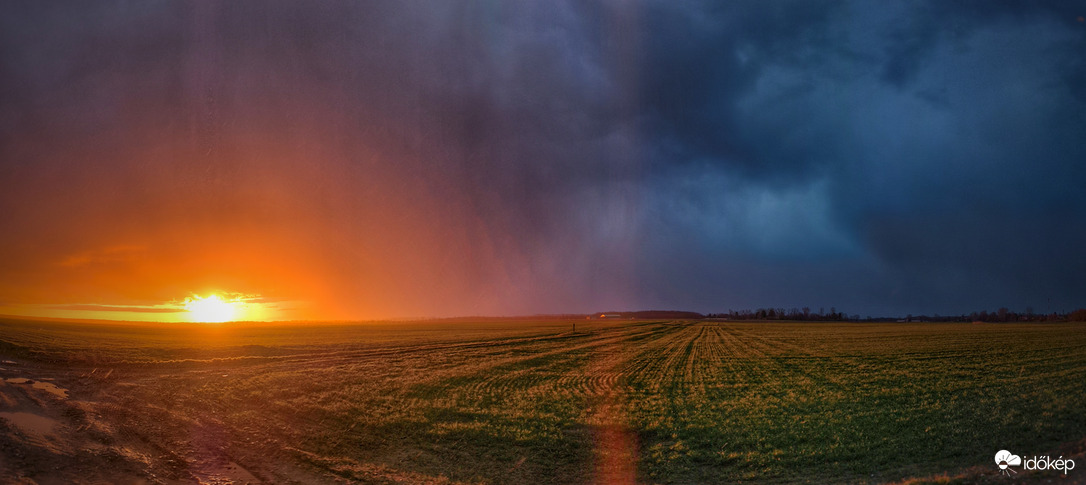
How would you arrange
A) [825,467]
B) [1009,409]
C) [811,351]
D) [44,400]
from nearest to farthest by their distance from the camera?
[825,467], [1009,409], [44,400], [811,351]

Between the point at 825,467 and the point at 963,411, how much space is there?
9.61 metres

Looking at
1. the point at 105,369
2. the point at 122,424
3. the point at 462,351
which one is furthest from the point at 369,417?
the point at 462,351

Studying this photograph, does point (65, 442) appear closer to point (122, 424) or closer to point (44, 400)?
point (122, 424)

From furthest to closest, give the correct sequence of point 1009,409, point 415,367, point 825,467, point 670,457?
1. point 415,367
2. point 1009,409
3. point 670,457
4. point 825,467

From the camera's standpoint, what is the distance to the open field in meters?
14.6

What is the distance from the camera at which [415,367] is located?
127 feet

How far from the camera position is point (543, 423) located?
803 inches

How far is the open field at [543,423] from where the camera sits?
14633 mm

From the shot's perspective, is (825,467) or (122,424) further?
(122,424)

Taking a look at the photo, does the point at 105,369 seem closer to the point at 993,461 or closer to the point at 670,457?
the point at 670,457

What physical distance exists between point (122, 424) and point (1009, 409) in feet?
115

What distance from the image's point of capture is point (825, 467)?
48.4 feet

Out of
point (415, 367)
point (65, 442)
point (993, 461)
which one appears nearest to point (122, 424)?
point (65, 442)

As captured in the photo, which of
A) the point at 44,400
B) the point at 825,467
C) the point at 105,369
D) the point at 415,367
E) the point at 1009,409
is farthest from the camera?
the point at 415,367
